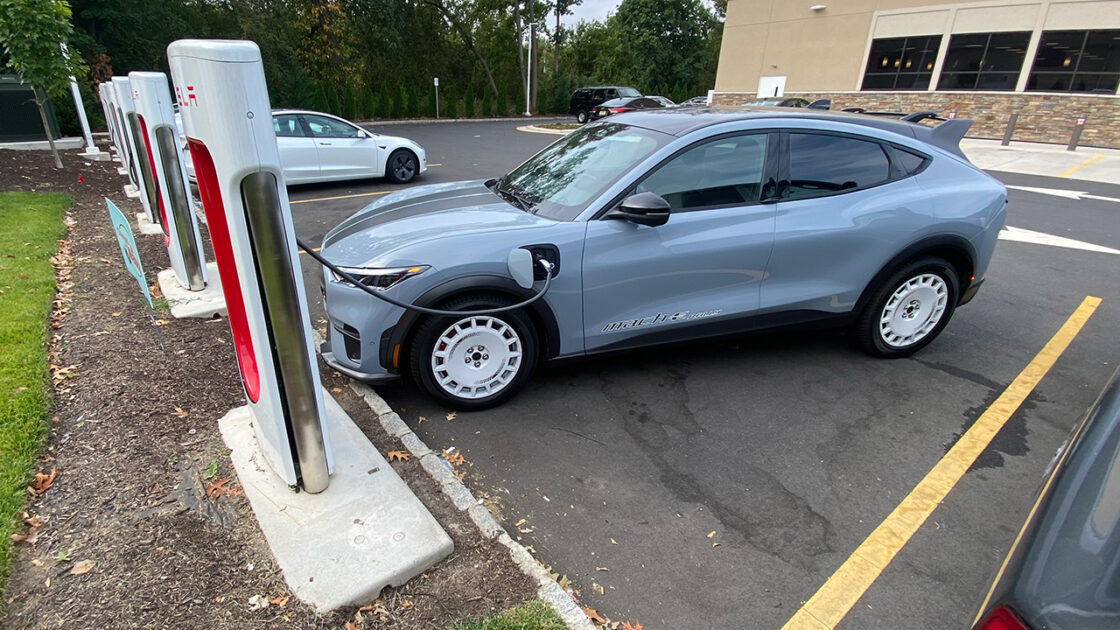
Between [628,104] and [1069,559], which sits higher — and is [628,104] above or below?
above

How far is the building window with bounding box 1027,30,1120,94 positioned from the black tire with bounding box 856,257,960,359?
25566 millimetres

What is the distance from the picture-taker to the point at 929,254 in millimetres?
4109

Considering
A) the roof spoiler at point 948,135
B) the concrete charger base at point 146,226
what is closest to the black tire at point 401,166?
the concrete charger base at point 146,226

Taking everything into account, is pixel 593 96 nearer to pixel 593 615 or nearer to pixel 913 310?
pixel 913 310

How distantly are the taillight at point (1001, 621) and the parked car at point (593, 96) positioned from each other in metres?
29.5

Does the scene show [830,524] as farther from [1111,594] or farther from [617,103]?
[617,103]

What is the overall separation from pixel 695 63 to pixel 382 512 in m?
54.6

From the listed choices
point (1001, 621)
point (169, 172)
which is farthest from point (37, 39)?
point (1001, 621)

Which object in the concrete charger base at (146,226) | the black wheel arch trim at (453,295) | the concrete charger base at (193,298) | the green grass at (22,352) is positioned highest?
the black wheel arch trim at (453,295)

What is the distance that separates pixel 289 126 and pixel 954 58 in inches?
1050

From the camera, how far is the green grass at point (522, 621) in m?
2.08

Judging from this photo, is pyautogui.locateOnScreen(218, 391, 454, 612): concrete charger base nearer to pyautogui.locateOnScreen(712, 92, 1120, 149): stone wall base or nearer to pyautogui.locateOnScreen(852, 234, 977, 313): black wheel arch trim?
pyautogui.locateOnScreen(852, 234, 977, 313): black wheel arch trim

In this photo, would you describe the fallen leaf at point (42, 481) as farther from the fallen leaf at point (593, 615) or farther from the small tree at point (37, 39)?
the small tree at point (37, 39)

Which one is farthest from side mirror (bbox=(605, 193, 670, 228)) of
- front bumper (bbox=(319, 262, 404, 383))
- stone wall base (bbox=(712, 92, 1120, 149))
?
stone wall base (bbox=(712, 92, 1120, 149))
